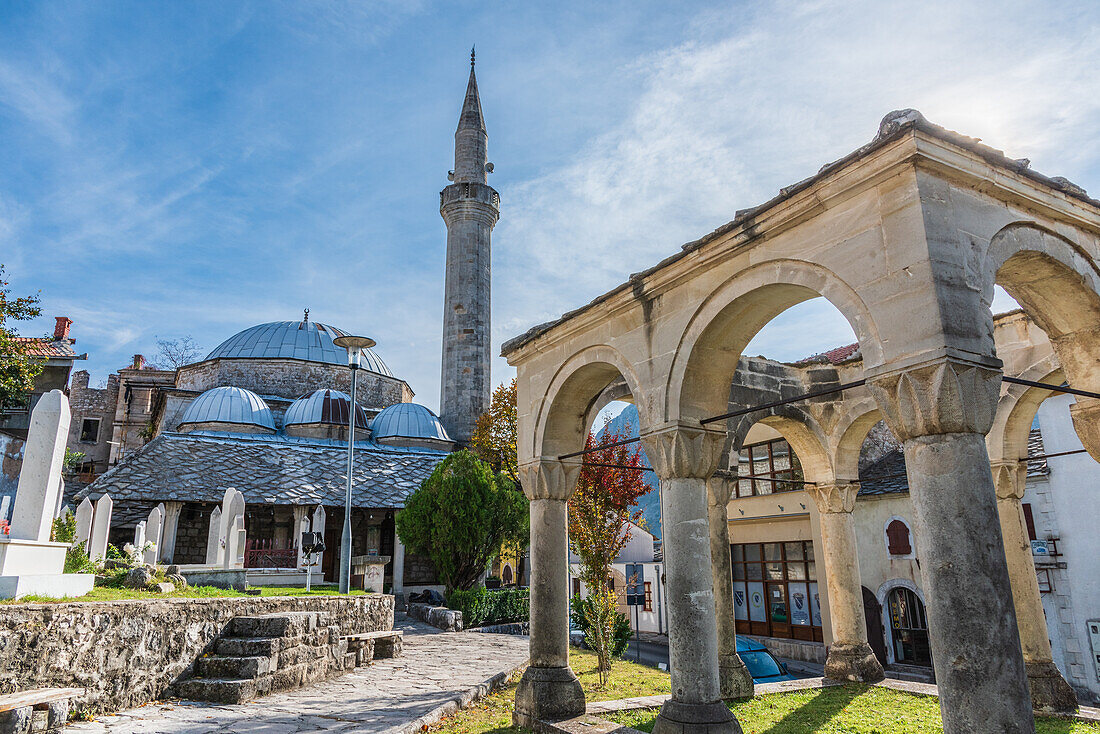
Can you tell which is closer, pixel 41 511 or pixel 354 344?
pixel 41 511

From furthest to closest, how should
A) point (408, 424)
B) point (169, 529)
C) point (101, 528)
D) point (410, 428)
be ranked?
point (408, 424)
point (410, 428)
point (169, 529)
point (101, 528)

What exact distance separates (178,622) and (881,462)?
15538mm

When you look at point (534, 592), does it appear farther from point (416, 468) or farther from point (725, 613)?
point (416, 468)

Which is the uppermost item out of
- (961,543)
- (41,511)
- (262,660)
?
(41,511)

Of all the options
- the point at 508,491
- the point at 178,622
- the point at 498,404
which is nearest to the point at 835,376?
the point at 178,622

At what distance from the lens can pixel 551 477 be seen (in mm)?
6867

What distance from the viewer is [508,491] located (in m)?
18.8

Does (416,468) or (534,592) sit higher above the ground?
(416,468)

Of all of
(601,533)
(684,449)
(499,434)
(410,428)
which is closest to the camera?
(684,449)

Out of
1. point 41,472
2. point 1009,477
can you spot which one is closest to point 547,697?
point 41,472

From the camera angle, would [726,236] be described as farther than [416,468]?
No

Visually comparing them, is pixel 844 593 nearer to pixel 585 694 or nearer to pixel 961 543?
pixel 585 694

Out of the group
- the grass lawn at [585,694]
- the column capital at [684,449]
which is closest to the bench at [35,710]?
the grass lawn at [585,694]

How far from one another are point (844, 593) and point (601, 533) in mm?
3096
